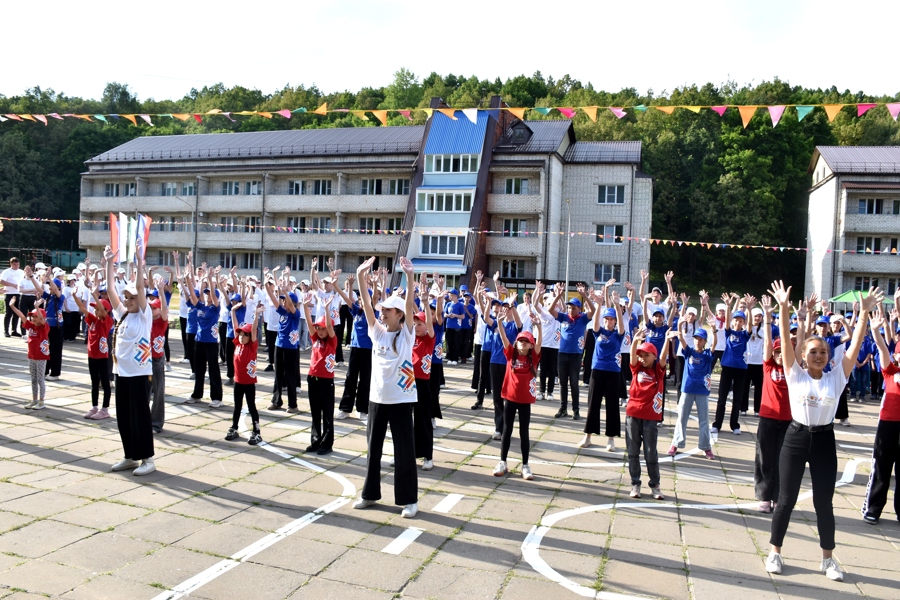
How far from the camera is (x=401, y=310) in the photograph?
21.7 feet

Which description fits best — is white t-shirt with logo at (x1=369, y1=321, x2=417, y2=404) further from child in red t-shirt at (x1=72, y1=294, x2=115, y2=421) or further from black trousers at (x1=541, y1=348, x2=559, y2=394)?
black trousers at (x1=541, y1=348, x2=559, y2=394)

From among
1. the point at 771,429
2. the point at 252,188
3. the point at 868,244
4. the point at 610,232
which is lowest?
the point at 771,429

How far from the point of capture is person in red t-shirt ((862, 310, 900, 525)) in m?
6.97

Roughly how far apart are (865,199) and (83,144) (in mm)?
62109

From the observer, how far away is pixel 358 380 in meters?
10.9

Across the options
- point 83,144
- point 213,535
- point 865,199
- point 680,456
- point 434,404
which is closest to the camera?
point 213,535

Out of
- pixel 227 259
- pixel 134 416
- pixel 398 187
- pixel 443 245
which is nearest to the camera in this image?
pixel 134 416

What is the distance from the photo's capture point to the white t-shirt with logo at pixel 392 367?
656 cm

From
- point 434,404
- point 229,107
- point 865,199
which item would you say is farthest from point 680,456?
point 229,107

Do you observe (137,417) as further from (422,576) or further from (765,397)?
(765,397)

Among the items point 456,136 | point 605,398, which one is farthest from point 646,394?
point 456,136

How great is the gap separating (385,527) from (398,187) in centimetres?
3799

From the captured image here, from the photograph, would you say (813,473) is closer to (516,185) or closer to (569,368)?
(569,368)

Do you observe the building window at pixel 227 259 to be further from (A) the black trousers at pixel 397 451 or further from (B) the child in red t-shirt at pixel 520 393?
(A) the black trousers at pixel 397 451
